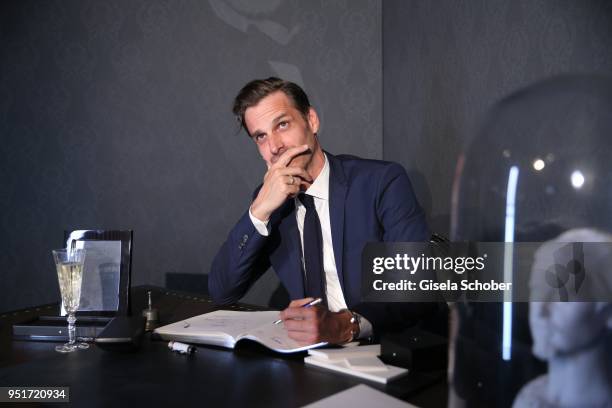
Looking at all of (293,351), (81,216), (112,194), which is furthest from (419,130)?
(81,216)

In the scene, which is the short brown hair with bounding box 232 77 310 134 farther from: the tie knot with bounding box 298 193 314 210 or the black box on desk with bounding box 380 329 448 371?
the black box on desk with bounding box 380 329 448 371

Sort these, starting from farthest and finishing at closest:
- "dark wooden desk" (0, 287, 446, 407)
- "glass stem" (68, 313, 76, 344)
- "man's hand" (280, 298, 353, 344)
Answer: "glass stem" (68, 313, 76, 344), "man's hand" (280, 298, 353, 344), "dark wooden desk" (0, 287, 446, 407)

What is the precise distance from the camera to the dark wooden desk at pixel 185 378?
2.55 feet

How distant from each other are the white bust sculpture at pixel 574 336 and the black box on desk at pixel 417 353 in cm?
33

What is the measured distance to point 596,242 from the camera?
1.74 feet

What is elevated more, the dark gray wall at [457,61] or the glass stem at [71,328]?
the dark gray wall at [457,61]

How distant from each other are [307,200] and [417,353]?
32.5 inches

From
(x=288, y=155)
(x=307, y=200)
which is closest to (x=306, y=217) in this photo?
(x=307, y=200)

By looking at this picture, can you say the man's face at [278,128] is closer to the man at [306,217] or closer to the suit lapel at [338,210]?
the man at [306,217]

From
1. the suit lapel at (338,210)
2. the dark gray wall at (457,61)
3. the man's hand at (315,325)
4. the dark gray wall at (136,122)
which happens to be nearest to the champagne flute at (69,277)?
the man's hand at (315,325)

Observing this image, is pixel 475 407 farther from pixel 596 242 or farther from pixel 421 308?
pixel 421 308

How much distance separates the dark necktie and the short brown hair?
0.45 metres

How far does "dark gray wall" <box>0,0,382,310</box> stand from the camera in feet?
9.43

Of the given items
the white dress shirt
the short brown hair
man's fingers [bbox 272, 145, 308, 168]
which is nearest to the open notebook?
the white dress shirt
